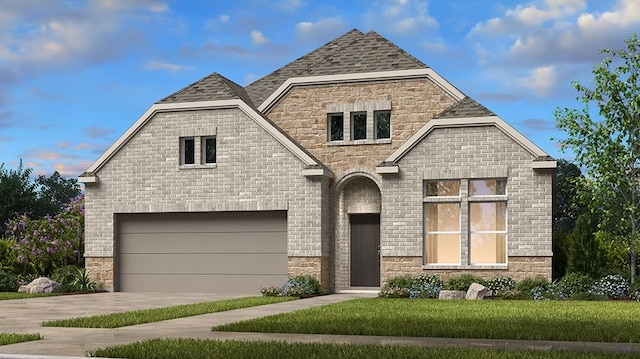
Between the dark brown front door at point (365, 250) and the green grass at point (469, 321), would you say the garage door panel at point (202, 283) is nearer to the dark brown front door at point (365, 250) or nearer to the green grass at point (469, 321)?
the dark brown front door at point (365, 250)

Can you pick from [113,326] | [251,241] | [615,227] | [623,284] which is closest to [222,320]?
[113,326]

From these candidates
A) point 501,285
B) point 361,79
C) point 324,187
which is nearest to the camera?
point 501,285

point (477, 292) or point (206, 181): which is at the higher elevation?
point (206, 181)

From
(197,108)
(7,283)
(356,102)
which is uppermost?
(356,102)

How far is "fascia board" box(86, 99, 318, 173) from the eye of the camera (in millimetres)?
26250

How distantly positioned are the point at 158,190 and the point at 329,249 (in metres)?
5.93

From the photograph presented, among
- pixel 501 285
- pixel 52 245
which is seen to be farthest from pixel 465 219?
pixel 52 245

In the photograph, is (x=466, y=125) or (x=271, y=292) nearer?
(x=466, y=125)

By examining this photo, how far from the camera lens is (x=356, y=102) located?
27672 mm

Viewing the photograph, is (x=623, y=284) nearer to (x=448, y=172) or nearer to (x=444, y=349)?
(x=448, y=172)

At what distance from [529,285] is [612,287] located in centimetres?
222

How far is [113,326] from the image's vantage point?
590 inches

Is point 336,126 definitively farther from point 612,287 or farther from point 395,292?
point 612,287

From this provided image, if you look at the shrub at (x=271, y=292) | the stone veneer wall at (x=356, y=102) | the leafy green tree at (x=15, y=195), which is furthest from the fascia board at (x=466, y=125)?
the leafy green tree at (x=15, y=195)
